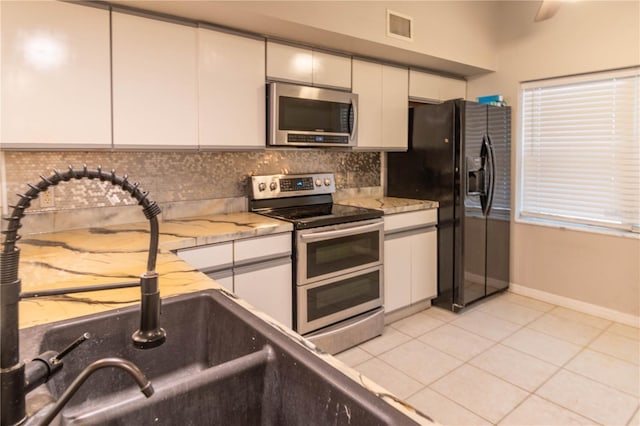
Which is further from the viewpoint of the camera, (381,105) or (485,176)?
(485,176)

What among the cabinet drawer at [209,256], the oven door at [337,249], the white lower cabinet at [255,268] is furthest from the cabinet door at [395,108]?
the cabinet drawer at [209,256]

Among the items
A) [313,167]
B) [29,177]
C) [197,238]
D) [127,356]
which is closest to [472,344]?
[313,167]

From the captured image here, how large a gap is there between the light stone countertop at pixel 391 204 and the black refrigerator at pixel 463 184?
12 centimetres

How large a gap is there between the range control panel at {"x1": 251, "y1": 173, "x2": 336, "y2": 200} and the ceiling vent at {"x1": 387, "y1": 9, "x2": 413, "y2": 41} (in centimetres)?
116

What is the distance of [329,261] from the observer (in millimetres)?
2668

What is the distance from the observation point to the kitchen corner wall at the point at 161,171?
2164mm

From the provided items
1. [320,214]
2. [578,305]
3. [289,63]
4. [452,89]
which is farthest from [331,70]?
[578,305]

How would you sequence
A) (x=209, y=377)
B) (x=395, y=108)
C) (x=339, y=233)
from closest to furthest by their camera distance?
(x=209, y=377), (x=339, y=233), (x=395, y=108)

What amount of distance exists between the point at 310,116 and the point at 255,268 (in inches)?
44.7

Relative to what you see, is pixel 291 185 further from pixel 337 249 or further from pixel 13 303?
pixel 13 303

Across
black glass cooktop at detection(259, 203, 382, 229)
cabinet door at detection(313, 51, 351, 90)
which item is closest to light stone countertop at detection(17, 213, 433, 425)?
black glass cooktop at detection(259, 203, 382, 229)

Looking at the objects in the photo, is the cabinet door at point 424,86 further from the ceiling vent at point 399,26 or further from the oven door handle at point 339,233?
the oven door handle at point 339,233

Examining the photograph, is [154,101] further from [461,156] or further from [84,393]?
[461,156]

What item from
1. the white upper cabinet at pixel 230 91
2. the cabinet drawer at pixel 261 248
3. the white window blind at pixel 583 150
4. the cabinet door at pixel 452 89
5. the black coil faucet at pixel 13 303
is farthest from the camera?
the cabinet door at pixel 452 89
